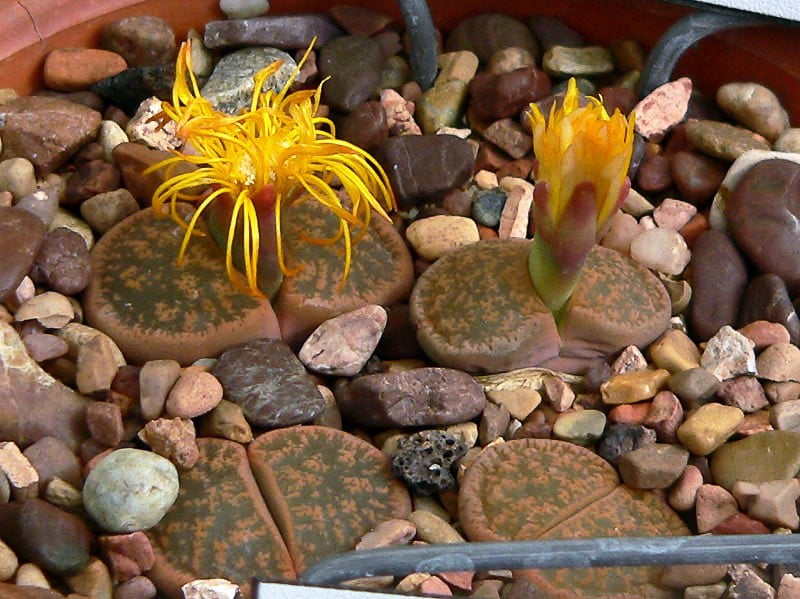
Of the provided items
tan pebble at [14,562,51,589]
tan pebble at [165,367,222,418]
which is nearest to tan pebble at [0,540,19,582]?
A: tan pebble at [14,562,51,589]

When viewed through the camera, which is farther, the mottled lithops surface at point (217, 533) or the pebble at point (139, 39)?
the pebble at point (139, 39)

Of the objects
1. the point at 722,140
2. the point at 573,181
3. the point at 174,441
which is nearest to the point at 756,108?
the point at 722,140

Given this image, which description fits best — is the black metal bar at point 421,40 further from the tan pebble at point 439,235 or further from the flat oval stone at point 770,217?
the flat oval stone at point 770,217

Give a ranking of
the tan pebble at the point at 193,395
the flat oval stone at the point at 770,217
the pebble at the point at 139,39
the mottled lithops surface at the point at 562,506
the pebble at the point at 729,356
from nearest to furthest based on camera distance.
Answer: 1. the mottled lithops surface at the point at 562,506
2. the tan pebble at the point at 193,395
3. the pebble at the point at 729,356
4. the flat oval stone at the point at 770,217
5. the pebble at the point at 139,39

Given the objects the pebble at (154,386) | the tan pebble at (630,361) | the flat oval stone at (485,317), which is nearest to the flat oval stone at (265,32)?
the flat oval stone at (485,317)

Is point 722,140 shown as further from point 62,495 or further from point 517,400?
point 62,495

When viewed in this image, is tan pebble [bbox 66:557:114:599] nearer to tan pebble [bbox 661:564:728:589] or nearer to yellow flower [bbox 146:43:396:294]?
yellow flower [bbox 146:43:396:294]
